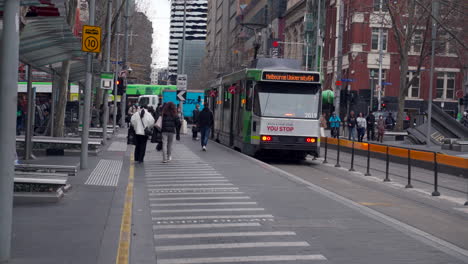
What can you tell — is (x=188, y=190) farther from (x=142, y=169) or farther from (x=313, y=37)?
(x=313, y=37)

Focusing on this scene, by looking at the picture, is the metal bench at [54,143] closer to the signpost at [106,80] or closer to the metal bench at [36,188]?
the signpost at [106,80]

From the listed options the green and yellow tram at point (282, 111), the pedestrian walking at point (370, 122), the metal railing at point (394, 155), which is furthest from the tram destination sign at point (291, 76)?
the pedestrian walking at point (370, 122)

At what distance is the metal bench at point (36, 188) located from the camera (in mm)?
11133

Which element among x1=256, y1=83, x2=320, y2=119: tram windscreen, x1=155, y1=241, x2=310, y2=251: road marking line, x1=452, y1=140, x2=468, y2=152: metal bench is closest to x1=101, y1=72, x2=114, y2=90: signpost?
x1=256, y1=83, x2=320, y2=119: tram windscreen

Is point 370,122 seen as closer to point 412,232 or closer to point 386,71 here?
point 386,71

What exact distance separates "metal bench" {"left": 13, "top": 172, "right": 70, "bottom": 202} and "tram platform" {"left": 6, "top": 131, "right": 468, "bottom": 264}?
22cm

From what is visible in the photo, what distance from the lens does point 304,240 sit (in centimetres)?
919

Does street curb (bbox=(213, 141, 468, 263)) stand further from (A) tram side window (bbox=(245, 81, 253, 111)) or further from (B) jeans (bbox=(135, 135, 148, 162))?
(A) tram side window (bbox=(245, 81, 253, 111))

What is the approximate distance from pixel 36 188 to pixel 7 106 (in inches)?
186

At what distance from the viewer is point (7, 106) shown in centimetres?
685

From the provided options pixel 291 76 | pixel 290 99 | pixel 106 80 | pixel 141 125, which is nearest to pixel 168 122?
pixel 141 125

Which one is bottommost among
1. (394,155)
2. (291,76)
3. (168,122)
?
(394,155)

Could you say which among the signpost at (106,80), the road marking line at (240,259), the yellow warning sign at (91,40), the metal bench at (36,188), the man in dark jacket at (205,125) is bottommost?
the road marking line at (240,259)

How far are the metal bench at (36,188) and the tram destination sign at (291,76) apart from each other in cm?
1257
